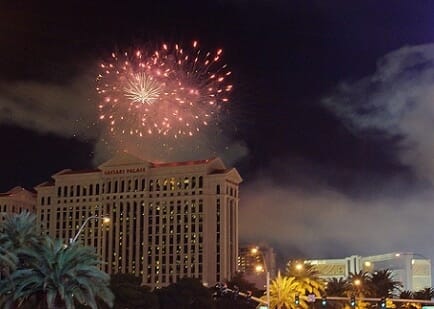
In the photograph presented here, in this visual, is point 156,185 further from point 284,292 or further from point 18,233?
point 18,233

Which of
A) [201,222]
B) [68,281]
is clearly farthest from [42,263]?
[201,222]

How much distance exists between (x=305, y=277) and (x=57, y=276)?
64.4 m

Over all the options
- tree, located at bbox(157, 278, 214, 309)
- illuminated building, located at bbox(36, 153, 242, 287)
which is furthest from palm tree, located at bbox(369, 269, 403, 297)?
illuminated building, located at bbox(36, 153, 242, 287)

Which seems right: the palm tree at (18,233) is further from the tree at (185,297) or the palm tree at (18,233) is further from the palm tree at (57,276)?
the tree at (185,297)

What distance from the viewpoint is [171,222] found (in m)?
193

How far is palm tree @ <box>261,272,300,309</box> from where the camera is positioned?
98.4 metres

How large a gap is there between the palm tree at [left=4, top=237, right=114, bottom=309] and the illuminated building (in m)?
137

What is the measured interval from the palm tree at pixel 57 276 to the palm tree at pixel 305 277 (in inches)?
2283

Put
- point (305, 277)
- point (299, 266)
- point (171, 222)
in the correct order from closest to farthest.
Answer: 1. point (299, 266)
2. point (305, 277)
3. point (171, 222)

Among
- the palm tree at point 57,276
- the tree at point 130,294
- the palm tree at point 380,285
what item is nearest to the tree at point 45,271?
the palm tree at point 57,276

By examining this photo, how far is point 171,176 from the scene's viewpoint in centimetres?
19462

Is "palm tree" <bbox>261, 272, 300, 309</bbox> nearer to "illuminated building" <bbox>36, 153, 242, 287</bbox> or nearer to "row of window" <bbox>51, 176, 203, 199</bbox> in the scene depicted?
"illuminated building" <bbox>36, 153, 242, 287</bbox>

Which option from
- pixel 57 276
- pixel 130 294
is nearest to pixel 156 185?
pixel 130 294

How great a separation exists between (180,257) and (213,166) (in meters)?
23.7
